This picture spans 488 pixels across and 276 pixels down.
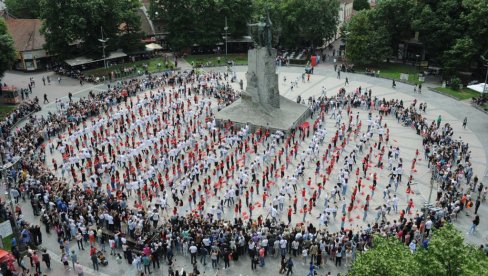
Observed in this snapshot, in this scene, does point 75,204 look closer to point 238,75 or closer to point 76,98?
point 76,98

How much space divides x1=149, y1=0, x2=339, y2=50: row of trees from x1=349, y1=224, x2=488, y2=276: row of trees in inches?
2196

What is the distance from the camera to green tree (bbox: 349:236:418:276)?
1396cm

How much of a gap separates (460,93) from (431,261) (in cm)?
4446

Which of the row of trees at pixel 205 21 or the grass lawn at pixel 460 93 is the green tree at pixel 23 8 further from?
the grass lawn at pixel 460 93

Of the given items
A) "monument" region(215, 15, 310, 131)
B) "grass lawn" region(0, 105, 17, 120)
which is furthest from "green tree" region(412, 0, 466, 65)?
"grass lawn" region(0, 105, 17, 120)

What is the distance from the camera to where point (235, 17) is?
227 feet

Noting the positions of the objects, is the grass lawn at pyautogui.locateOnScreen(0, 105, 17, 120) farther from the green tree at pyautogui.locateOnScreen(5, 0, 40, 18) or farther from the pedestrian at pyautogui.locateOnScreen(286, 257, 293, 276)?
the pedestrian at pyautogui.locateOnScreen(286, 257, 293, 276)

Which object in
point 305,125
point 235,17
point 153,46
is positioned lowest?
point 305,125

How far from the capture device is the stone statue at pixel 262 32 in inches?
1567

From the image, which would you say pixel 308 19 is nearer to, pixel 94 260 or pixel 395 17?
pixel 395 17

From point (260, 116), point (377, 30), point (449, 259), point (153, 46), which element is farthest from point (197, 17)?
point (449, 259)

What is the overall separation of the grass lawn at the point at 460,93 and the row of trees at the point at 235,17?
2130 centimetres

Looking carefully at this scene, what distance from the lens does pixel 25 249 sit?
25203mm

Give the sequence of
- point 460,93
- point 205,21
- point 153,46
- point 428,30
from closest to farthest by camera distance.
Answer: point 460,93 → point 428,30 → point 205,21 → point 153,46
